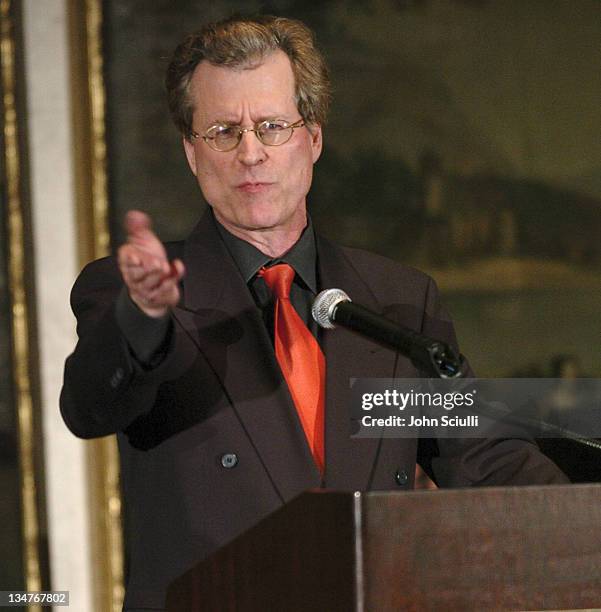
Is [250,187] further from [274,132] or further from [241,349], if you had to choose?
[241,349]

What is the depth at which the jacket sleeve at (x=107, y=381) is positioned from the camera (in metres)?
1.56

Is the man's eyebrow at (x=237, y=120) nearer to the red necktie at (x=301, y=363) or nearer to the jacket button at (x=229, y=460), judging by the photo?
the red necktie at (x=301, y=363)

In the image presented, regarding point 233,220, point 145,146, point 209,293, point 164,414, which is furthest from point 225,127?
point 145,146

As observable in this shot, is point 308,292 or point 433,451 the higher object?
point 308,292

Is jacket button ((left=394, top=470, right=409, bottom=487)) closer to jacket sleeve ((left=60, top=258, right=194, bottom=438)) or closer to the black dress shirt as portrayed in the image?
the black dress shirt

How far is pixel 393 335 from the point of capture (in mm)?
1284

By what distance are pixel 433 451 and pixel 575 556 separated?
78 cm

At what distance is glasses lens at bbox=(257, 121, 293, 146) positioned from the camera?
78.5 inches

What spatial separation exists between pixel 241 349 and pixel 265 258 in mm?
204

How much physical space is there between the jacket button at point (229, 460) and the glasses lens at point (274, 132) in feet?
1.90

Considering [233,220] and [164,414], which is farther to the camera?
[233,220]

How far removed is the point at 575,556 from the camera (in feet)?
3.93

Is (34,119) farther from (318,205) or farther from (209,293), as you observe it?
(209,293)

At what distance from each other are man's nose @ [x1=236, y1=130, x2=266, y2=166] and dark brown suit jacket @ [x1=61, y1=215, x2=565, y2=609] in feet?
0.54
